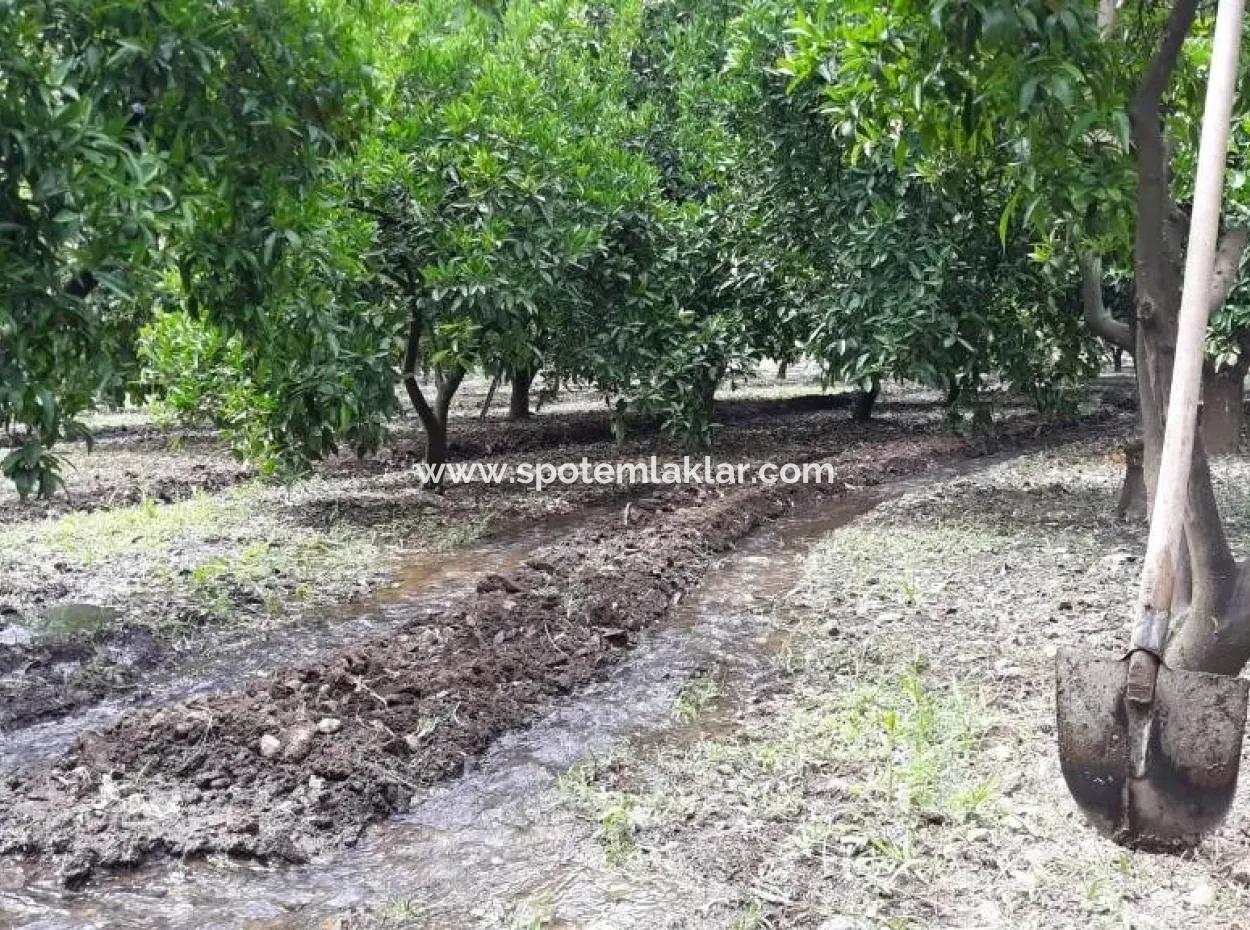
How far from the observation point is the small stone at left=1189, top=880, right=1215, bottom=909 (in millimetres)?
3365

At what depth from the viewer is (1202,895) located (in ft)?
11.1

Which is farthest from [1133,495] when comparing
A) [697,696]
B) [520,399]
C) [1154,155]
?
[520,399]

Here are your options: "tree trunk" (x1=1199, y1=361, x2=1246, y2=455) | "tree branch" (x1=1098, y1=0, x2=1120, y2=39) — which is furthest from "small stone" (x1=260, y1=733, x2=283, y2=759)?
"tree trunk" (x1=1199, y1=361, x2=1246, y2=455)

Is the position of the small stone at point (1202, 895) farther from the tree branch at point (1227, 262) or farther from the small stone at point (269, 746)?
the small stone at point (269, 746)

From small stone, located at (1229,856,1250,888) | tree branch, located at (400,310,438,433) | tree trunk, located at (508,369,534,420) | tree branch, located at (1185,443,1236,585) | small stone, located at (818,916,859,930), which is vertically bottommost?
small stone, located at (818,916,859,930)

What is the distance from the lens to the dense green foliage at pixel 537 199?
4.20 metres

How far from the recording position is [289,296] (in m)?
Answer: 6.46

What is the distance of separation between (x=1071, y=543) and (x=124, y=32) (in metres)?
7.15

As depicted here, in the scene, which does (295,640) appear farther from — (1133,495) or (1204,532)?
(1133,495)

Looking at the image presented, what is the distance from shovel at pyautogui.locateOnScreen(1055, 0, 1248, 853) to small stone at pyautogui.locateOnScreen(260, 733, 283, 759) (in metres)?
3.23

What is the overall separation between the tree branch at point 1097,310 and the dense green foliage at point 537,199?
233 mm

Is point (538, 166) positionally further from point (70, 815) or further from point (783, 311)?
point (70, 815)

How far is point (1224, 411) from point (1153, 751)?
1106 cm

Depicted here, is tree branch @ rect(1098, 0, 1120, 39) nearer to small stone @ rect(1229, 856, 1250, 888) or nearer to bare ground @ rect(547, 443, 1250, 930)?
bare ground @ rect(547, 443, 1250, 930)
